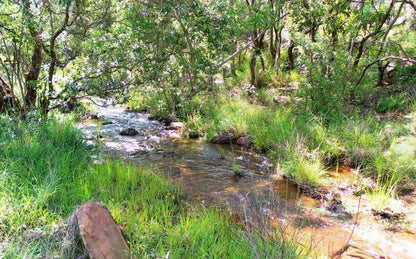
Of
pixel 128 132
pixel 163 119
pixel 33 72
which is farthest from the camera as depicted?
pixel 163 119

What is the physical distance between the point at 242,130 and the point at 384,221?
420 cm

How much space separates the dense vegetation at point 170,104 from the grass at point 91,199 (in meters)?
0.02

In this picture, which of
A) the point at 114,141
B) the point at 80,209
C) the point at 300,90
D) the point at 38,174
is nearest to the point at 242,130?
the point at 300,90

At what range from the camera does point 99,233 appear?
2400 mm

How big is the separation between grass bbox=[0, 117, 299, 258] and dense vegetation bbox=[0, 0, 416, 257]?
0.02m

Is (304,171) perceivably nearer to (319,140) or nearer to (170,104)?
(319,140)

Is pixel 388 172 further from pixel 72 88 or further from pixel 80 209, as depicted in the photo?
pixel 72 88

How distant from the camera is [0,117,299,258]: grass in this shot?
246 centimetres

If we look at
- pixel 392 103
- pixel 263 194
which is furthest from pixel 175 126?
pixel 392 103

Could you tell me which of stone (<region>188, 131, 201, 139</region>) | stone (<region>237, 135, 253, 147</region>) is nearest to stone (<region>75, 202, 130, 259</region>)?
stone (<region>237, 135, 253, 147</region>)

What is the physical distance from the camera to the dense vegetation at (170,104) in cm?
301

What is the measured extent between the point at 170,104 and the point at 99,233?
6819mm

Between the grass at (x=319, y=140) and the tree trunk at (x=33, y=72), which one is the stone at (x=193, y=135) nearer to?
the grass at (x=319, y=140)

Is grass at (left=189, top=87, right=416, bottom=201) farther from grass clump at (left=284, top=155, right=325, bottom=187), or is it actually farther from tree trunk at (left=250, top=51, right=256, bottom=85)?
tree trunk at (left=250, top=51, right=256, bottom=85)
